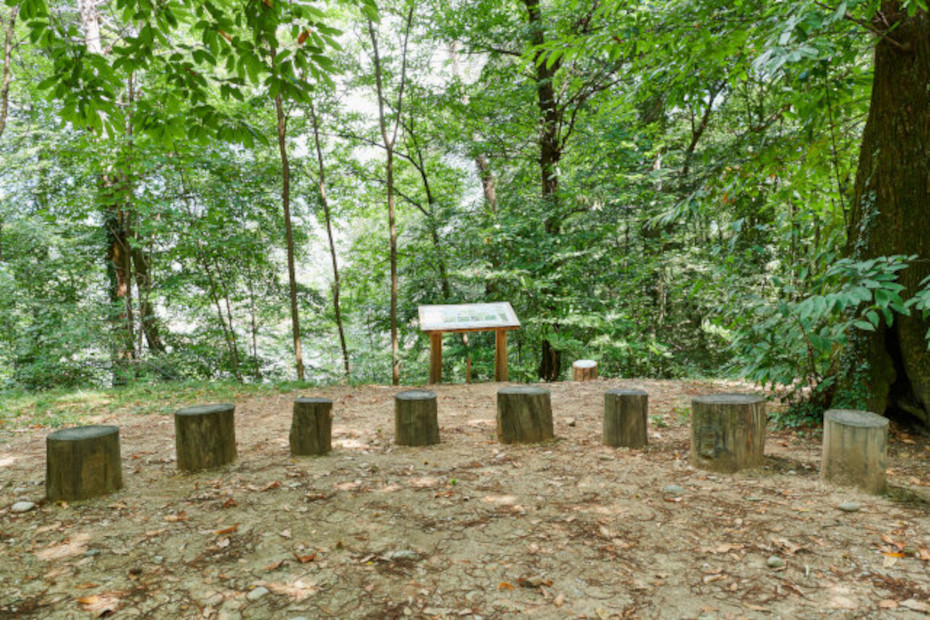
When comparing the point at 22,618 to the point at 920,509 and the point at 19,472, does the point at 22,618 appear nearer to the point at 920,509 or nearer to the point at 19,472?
the point at 19,472

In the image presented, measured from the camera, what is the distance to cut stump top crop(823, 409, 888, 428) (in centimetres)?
330

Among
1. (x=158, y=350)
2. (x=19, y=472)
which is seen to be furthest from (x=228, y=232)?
(x=19, y=472)

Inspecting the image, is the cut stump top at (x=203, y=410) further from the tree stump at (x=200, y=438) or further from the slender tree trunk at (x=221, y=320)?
the slender tree trunk at (x=221, y=320)

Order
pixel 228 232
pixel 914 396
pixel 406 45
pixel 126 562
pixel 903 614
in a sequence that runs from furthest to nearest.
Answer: pixel 228 232, pixel 406 45, pixel 914 396, pixel 126 562, pixel 903 614

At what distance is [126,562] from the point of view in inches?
105

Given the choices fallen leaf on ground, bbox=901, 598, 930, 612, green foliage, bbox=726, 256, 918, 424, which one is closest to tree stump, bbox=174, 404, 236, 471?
fallen leaf on ground, bbox=901, 598, 930, 612

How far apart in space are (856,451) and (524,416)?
2483 millimetres

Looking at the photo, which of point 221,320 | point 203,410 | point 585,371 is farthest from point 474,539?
point 221,320

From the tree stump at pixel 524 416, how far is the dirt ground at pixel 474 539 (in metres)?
0.25

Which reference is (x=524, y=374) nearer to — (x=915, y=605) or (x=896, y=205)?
(x=896, y=205)

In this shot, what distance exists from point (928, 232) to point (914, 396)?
1434mm

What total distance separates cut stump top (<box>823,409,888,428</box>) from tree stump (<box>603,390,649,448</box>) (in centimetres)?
140

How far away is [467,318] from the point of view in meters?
8.20

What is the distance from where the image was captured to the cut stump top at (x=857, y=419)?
10.8 feet
